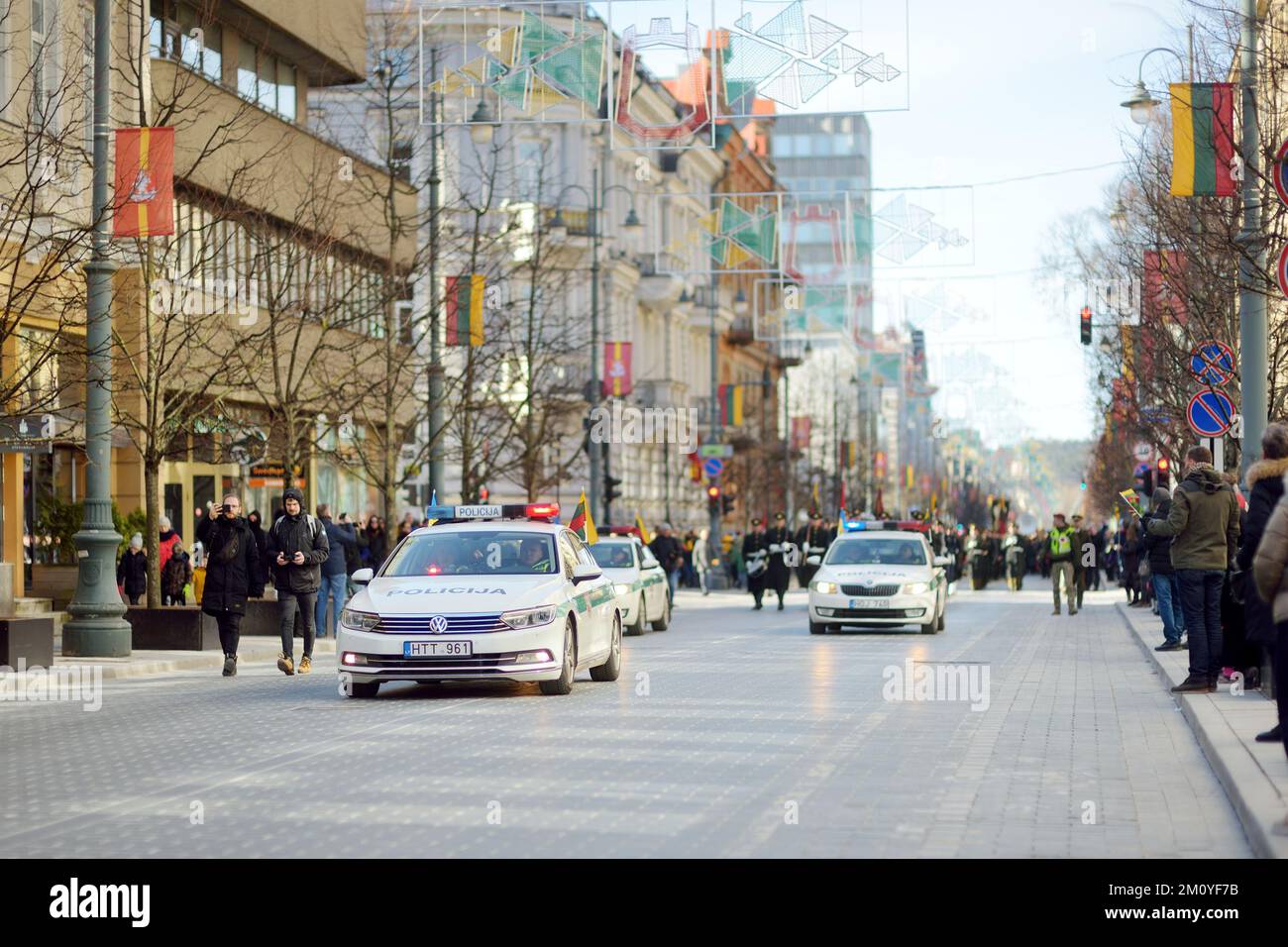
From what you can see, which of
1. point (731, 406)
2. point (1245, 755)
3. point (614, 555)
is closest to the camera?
point (1245, 755)

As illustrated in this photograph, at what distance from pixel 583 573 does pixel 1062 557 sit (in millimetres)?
22785

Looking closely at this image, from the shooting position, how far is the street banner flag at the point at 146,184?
2298 centimetres

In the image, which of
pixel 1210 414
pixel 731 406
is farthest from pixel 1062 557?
pixel 731 406

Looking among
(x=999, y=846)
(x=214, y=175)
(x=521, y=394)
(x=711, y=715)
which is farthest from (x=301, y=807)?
(x=521, y=394)

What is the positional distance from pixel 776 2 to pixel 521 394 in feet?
116

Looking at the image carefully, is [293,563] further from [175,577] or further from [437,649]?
[175,577]

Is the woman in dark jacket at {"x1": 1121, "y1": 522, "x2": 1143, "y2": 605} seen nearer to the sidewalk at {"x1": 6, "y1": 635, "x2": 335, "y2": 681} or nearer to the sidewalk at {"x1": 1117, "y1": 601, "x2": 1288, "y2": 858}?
the sidewalk at {"x1": 6, "y1": 635, "x2": 335, "y2": 681}

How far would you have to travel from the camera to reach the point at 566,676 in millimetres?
17625

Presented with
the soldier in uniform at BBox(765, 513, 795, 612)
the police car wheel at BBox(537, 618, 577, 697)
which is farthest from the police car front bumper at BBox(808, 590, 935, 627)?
the police car wheel at BBox(537, 618, 577, 697)

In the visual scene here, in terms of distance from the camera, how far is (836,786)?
11398mm

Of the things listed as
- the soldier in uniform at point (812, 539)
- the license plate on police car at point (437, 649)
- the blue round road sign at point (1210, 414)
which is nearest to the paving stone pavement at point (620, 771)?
the license plate on police car at point (437, 649)

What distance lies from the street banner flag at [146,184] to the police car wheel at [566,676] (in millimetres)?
8194
